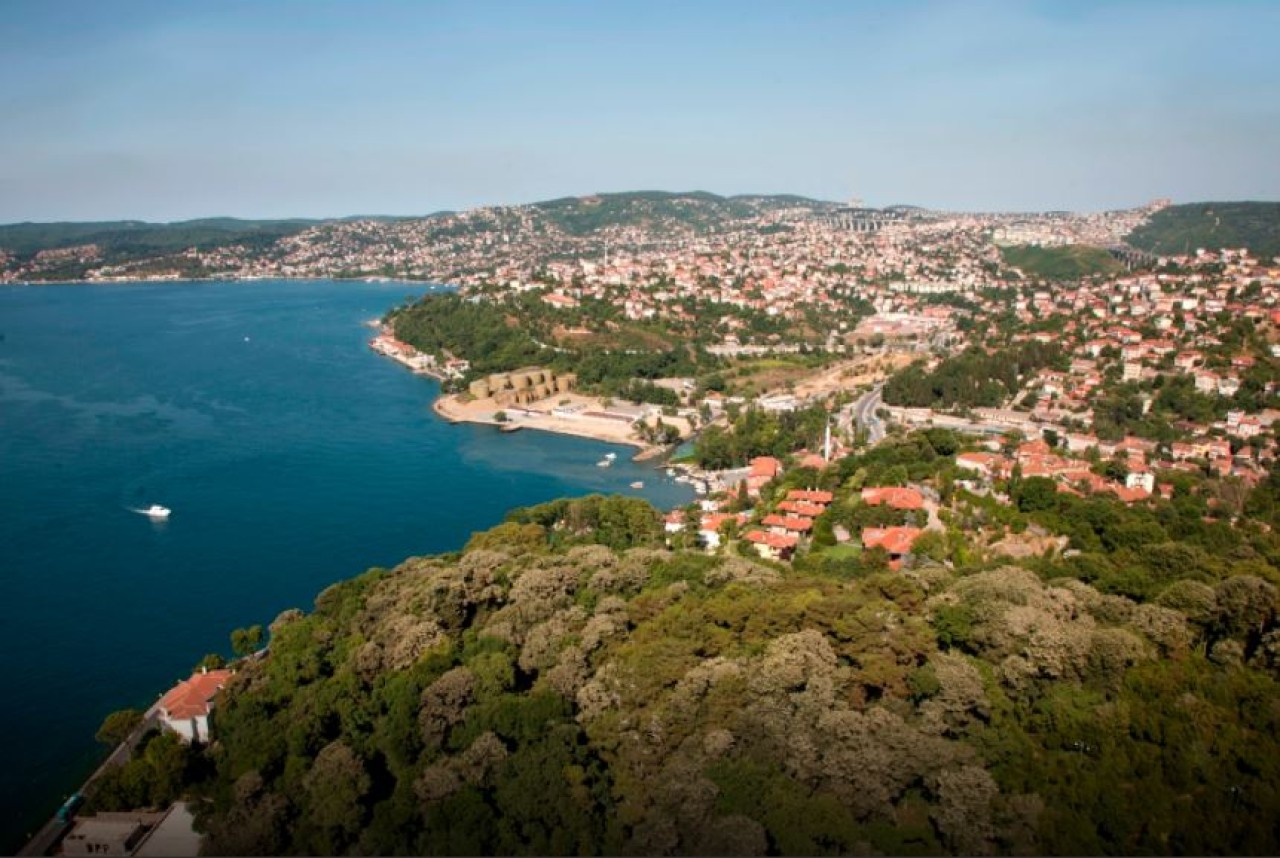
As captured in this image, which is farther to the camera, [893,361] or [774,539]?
[893,361]

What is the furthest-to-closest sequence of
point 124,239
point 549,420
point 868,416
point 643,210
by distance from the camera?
point 643,210 → point 124,239 → point 549,420 → point 868,416

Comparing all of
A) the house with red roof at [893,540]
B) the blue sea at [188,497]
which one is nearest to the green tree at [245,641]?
the blue sea at [188,497]

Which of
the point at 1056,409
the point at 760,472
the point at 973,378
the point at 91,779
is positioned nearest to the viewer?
the point at 91,779

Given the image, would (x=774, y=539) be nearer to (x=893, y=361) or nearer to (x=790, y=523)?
(x=790, y=523)

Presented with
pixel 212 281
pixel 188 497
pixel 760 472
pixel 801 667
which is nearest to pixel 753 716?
pixel 801 667

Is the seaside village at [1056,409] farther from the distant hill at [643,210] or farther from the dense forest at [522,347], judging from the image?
the distant hill at [643,210]

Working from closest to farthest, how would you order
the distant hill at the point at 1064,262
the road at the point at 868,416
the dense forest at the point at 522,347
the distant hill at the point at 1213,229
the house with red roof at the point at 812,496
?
the house with red roof at the point at 812,496
the road at the point at 868,416
the dense forest at the point at 522,347
the distant hill at the point at 1064,262
the distant hill at the point at 1213,229

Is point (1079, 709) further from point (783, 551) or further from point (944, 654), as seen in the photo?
point (783, 551)
